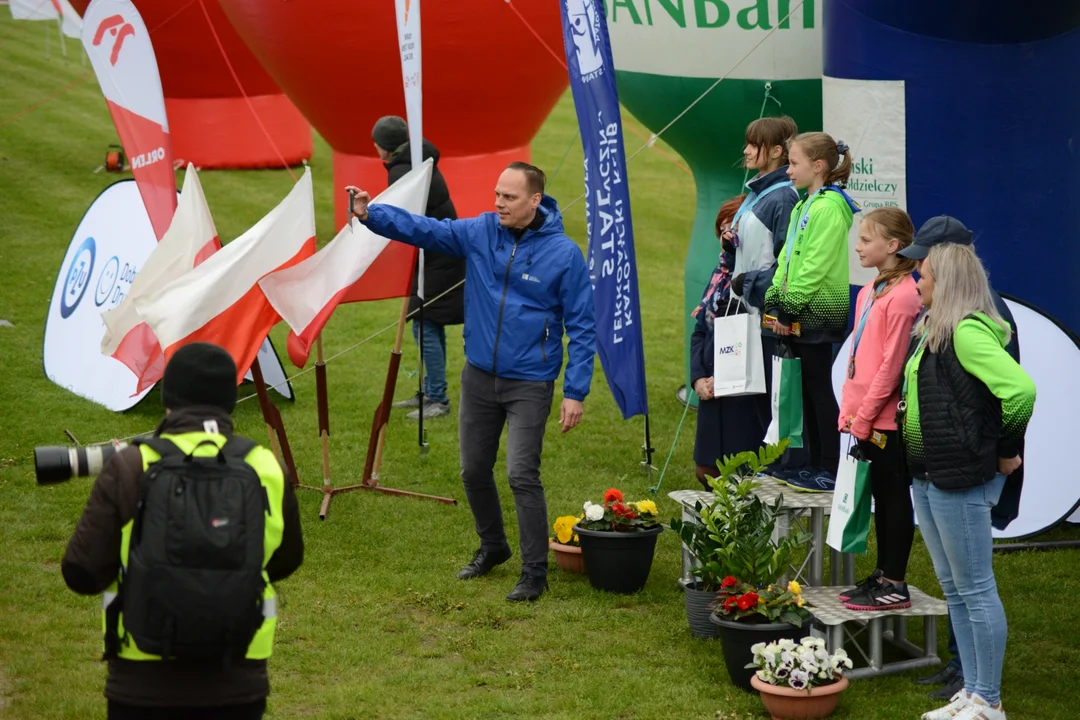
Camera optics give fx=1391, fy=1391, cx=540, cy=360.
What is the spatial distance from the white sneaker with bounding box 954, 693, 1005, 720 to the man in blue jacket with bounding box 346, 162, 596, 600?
2013 mm

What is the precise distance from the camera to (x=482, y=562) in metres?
6.54

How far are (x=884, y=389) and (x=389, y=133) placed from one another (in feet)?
13.8

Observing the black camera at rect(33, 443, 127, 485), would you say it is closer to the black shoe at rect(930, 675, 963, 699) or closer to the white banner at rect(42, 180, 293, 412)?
the black shoe at rect(930, 675, 963, 699)

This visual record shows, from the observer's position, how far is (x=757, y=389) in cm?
654

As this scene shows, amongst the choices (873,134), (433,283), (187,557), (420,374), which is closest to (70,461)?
(187,557)

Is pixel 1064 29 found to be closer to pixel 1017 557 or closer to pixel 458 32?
pixel 1017 557

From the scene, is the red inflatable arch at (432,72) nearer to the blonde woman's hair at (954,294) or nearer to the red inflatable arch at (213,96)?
the red inflatable arch at (213,96)

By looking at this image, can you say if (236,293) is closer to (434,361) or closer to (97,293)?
(434,361)

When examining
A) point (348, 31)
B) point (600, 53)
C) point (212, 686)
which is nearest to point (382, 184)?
point (348, 31)

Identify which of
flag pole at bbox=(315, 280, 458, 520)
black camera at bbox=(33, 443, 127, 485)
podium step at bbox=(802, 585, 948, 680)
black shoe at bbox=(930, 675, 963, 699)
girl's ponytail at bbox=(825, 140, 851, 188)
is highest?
girl's ponytail at bbox=(825, 140, 851, 188)

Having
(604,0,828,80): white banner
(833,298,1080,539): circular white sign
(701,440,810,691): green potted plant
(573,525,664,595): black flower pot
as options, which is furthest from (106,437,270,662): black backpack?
(604,0,828,80): white banner

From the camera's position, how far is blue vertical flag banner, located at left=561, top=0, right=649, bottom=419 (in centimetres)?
715

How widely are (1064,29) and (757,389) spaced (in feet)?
7.46

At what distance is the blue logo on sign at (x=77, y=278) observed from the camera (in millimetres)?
9992
